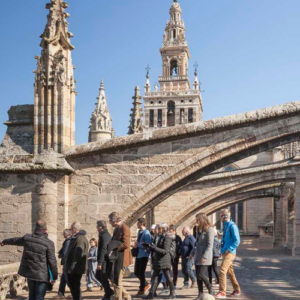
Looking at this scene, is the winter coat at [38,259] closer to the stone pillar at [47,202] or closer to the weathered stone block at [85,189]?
the stone pillar at [47,202]

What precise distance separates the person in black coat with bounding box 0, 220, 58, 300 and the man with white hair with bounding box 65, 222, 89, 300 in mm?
612

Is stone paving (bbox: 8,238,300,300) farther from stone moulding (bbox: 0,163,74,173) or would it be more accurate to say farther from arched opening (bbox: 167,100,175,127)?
arched opening (bbox: 167,100,175,127)

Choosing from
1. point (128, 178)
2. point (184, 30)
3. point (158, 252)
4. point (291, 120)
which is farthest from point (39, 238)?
point (184, 30)

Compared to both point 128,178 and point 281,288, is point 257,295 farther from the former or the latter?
point 128,178

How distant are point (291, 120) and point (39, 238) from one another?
15.8 feet

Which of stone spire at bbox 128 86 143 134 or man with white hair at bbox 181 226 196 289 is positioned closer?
man with white hair at bbox 181 226 196 289

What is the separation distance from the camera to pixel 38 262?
623 cm

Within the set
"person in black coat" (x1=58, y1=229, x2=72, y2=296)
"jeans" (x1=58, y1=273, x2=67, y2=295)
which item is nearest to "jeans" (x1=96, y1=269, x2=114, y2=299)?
"person in black coat" (x1=58, y1=229, x2=72, y2=296)

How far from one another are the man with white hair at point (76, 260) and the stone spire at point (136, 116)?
12.7 meters

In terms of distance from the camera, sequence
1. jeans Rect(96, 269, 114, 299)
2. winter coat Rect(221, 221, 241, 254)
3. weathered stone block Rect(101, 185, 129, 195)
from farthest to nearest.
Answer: weathered stone block Rect(101, 185, 129, 195), winter coat Rect(221, 221, 241, 254), jeans Rect(96, 269, 114, 299)

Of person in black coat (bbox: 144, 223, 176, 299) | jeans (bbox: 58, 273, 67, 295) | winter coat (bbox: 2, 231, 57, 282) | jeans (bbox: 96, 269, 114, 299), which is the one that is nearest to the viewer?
winter coat (bbox: 2, 231, 57, 282)

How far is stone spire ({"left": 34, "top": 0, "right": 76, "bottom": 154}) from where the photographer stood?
32.0 feet

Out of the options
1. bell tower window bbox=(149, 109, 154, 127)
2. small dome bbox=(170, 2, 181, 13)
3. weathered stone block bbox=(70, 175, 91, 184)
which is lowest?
weathered stone block bbox=(70, 175, 91, 184)

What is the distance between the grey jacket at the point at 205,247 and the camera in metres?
7.43
